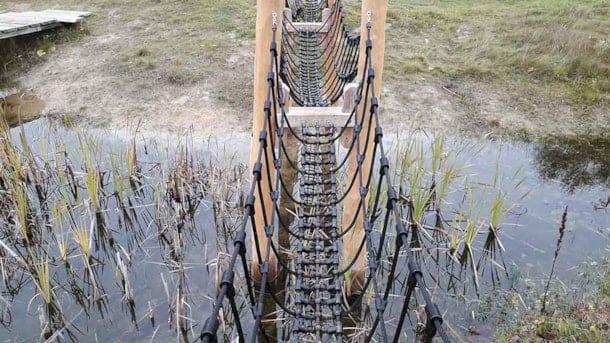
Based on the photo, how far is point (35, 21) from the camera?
6145 millimetres

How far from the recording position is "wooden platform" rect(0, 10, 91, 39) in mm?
5816

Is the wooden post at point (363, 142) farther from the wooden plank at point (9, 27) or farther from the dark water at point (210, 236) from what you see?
the wooden plank at point (9, 27)

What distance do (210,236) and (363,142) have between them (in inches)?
51.4

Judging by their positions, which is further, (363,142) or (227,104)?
(227,104)

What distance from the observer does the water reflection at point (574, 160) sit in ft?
12.5

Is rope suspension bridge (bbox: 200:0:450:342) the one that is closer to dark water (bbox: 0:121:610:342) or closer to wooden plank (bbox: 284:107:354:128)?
wooden plank (bbox: 284:107:354:128)

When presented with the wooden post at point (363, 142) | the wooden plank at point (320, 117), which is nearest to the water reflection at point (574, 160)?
the wooden post at point (363, 142)

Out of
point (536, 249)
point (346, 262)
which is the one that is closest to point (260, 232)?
point (346, 262)

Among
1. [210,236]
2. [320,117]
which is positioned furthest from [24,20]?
[320,117]

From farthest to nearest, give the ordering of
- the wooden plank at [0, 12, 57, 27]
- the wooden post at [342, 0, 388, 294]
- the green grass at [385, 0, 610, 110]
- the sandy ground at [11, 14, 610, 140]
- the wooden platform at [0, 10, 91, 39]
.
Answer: the wooden plank at [0, 12, 57, 27]
the wooden platform at [0, 10, 91, 39]
the green grass at [385, 0, 610, 110]
the sandy ground at [11, 14, 610, 140]
the wooden post at [342, 0, 388, 294]

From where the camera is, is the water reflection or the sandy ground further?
the sandy ground

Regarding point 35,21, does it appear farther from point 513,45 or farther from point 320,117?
point 513,45

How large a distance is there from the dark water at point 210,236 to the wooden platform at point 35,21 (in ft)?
6.70

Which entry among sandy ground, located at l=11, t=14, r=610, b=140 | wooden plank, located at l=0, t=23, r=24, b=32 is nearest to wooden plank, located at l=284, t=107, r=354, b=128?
sandy ground, located at l=11, t=14, r=610, b=140
